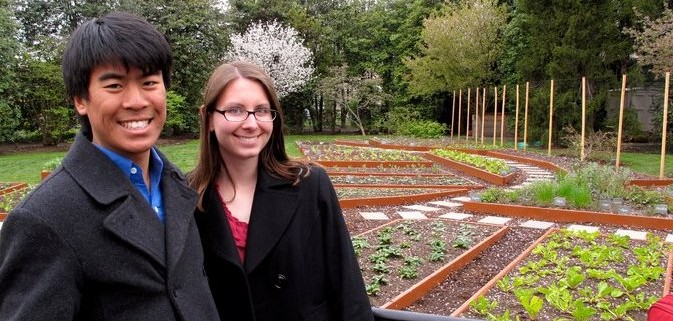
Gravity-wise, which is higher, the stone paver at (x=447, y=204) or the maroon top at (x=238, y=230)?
the maroon top at (x=238, y=230)

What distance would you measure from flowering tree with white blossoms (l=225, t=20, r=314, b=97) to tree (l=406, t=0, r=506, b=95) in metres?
5.18

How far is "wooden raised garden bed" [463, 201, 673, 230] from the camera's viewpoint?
253 inches

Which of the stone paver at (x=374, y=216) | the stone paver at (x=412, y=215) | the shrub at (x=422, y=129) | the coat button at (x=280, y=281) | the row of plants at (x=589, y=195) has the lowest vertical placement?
the stone paver at (x=412, y=215)

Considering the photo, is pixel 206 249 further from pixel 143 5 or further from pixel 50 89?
pixel 143 5

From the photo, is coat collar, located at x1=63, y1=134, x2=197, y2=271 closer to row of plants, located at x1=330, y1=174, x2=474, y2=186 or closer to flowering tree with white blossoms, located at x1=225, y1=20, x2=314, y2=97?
row of plants, located at x1=330, y1=174, x2=474, y2=186

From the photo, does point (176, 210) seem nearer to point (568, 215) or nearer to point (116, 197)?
point (116, 197)

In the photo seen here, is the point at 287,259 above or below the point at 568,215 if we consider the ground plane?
above

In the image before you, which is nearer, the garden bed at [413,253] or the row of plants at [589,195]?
the garden bed at [413,253]

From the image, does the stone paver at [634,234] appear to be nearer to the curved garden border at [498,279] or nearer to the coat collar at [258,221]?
the curved garden border at [498,279]

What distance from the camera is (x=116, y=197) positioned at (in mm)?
1108

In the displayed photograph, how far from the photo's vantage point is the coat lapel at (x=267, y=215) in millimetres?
1591

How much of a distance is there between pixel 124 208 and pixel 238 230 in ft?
1.94

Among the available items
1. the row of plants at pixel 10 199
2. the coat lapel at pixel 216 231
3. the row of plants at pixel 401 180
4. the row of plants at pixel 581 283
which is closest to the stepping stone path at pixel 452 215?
the row of plants at pixel 581 283

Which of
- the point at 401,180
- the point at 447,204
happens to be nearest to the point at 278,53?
the point at 401,180
